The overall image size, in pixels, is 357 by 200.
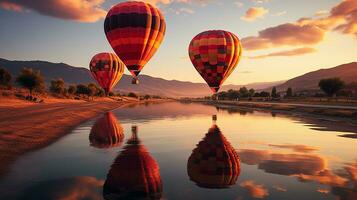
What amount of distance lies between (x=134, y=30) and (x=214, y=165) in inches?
1232

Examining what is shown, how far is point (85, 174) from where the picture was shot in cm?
1576

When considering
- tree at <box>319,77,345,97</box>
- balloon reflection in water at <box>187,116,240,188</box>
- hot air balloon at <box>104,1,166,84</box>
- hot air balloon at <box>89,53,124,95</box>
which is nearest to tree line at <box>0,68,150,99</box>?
hot air balloon at <box>89,53,124,95</box>

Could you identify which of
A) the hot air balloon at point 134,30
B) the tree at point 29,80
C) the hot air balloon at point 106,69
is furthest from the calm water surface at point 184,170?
the tree at point 29,80

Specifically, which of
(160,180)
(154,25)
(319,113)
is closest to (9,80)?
(154,25)

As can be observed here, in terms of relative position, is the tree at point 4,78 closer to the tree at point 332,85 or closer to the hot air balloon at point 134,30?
the hot air balloon at point 134,30

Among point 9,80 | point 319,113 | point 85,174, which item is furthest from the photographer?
point 9,80

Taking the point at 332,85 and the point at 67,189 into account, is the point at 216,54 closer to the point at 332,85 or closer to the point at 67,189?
the point at 67,189

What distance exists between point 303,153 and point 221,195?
39.4 feet

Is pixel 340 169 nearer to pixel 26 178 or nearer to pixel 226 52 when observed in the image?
pixel 26 178

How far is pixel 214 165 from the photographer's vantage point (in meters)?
17.8

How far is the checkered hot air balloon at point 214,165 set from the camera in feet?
48.0

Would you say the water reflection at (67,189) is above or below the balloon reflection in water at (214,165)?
above

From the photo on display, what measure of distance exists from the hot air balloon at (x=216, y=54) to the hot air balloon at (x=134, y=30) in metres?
7.68

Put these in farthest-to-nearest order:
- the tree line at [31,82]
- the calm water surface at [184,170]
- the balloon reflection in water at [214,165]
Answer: the tree line at [31,82] → the balloon reflection in water at [214,165] → the calm water surface at [184,170]
